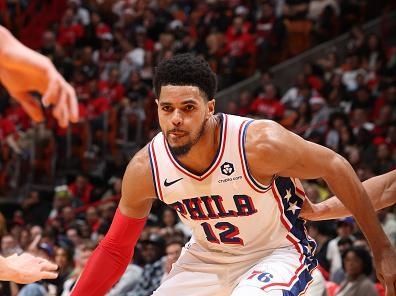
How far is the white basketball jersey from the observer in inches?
182

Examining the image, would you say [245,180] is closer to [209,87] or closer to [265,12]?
[209,87]

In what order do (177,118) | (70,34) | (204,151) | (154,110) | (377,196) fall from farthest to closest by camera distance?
(70,34) → (154,110) → (377,196) → (204,151) → (177,118)

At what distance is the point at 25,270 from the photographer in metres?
4.52

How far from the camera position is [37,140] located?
1419cm

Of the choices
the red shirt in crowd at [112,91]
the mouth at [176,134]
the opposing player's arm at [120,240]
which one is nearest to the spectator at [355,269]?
the opposing player's arm at [120,240]

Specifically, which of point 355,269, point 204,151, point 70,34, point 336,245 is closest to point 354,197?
point 204,151

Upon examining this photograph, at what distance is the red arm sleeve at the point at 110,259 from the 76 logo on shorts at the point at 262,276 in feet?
2.46

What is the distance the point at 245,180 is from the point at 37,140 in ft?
32.8

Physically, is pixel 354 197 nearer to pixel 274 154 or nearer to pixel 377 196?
pixel 274 154

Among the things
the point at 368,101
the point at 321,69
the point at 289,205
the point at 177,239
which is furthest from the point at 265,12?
the point at 289,205

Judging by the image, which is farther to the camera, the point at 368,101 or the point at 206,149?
the point at 368,101

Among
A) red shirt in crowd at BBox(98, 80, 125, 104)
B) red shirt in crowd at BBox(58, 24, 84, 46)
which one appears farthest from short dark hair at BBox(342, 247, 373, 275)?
red shirt in crowd at BBox(58, 24, 84, 46)

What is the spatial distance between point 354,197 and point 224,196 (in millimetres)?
669

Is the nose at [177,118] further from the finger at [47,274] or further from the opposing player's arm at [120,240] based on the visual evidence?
the finger at [47,274]
